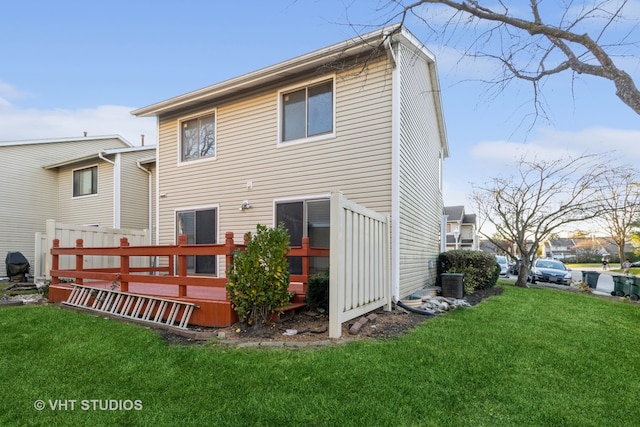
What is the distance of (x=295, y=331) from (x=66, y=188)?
15269 mm

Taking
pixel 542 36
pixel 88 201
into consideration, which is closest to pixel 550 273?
pixel 542 36

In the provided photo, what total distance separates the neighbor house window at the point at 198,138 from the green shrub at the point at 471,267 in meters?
7.32

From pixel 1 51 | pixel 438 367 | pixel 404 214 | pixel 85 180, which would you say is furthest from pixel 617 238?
pixel 1 51

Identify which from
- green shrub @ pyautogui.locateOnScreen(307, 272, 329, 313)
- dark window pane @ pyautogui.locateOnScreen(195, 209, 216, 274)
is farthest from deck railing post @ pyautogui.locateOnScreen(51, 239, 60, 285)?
green shrub @ pyautogui.locateOnScreen(307, 272, 329, 313)

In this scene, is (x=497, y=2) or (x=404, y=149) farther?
(x=404, y=149)

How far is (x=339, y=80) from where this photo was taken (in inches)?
295

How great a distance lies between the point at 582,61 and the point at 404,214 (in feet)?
12.2

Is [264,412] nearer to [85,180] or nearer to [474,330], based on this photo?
[474,330]

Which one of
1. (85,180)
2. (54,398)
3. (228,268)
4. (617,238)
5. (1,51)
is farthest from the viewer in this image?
(617,238)

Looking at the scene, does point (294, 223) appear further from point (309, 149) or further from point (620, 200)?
point (620, 200)

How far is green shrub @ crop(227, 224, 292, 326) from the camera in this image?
4742 millimetres

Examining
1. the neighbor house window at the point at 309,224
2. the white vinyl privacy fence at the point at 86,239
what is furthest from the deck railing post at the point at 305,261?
the white vinyl privacy fence at the point at 86,239

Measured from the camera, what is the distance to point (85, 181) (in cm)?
1503

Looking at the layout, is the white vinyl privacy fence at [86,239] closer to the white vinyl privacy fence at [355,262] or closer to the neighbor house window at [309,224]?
the neighbor house window at [309,224]
